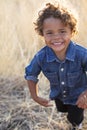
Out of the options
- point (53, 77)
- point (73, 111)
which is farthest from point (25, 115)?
point (53, 77)

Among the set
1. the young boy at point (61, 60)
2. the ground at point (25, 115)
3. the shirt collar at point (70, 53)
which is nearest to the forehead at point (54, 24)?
the young boy at point (61, 60)

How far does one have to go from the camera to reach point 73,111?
2.71 meters

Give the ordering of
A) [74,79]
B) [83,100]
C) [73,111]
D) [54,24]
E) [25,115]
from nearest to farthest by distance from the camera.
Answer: [54,24] < [83,100] < [74,79] < [73,111] < [25,115]

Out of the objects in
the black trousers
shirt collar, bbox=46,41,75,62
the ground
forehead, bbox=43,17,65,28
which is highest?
forehead, bbox=43,17,65,28

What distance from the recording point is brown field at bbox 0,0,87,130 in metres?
3.07

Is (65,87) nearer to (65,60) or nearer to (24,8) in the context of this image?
(65,60)

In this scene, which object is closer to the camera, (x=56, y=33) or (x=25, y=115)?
(x=56, y=33)

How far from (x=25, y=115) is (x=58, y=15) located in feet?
3.55

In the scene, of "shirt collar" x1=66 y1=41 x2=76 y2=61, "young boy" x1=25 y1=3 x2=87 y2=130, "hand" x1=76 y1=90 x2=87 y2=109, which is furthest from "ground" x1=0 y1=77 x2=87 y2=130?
"shirt collar" x1=66 y1=41 x2=76 y2=61

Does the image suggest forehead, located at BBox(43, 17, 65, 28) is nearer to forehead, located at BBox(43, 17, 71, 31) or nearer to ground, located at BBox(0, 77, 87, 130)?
forehead, located at BBox(43, 17, 71, 31)

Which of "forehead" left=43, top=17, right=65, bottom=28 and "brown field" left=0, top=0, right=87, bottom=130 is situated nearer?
"forehead" left=43, top=17, right=65, bottom=28

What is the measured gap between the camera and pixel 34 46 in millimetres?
4117

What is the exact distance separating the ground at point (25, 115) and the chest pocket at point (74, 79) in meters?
0.58

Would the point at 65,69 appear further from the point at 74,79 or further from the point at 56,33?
the point at 56,33
